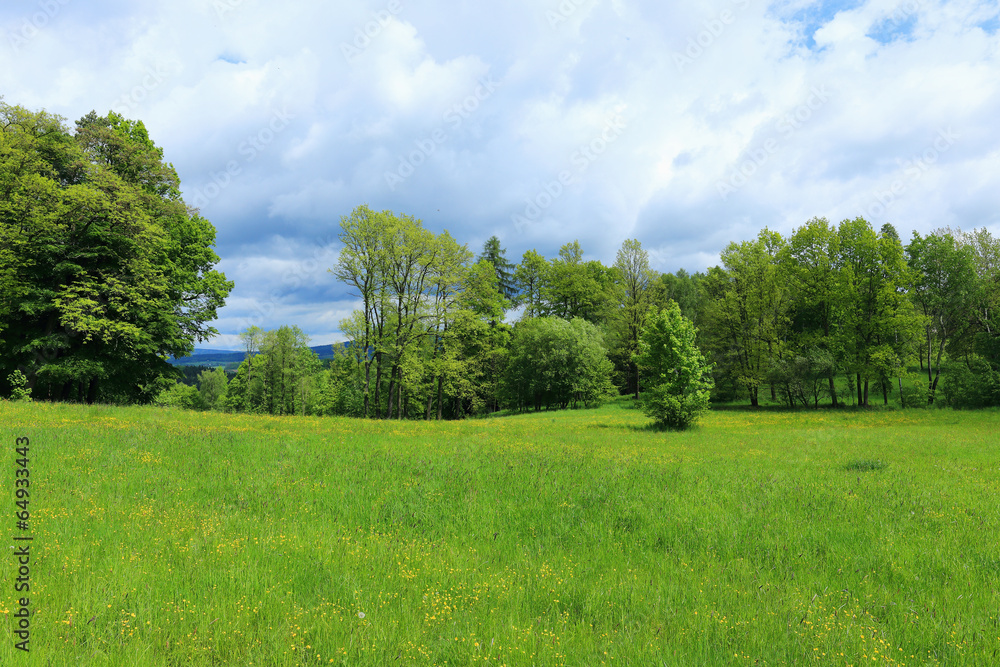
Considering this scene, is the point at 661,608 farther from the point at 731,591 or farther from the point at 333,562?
the point at 333,562

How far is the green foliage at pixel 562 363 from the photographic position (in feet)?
158

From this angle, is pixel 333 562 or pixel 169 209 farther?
pixel 169 209

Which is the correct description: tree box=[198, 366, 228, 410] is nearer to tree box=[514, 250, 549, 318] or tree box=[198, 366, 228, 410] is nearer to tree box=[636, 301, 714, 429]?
tree box=[514, 250, 549, 318]

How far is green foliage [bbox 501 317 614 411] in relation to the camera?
48.3 metres

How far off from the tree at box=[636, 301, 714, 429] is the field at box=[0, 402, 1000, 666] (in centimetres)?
1315

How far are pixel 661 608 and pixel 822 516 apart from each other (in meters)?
5.14

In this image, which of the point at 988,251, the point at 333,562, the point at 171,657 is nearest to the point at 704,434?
the point at 333,562

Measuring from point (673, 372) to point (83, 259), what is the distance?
116ft

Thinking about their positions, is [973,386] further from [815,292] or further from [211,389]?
[211,389]

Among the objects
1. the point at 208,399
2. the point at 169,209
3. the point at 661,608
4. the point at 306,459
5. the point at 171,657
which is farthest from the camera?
the point at 208,399

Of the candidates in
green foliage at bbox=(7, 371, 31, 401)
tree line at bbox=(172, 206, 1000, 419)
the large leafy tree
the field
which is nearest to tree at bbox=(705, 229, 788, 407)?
tree line at bbox=(172, 206, 1000, 419)

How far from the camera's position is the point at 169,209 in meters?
26.9

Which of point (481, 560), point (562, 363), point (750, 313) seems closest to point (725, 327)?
point (750, 313)

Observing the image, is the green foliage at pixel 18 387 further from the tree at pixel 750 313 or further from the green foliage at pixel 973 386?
the green foliage at pixel 973 386
